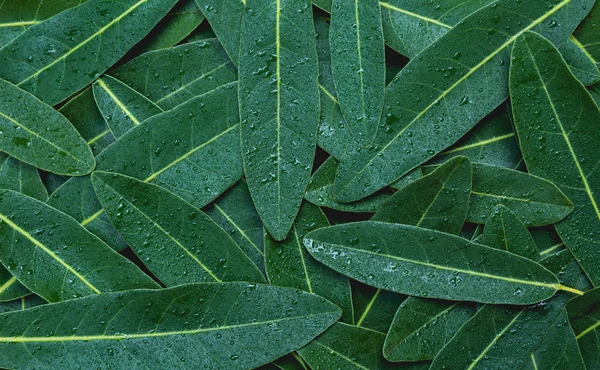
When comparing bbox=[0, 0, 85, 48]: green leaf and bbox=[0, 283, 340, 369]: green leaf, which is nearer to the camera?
bbox=[0, 283, 340, 369]: green leaf

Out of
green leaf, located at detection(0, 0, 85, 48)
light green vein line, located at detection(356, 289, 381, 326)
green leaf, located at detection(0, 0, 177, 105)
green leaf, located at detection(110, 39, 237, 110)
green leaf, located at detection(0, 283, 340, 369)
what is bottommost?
light green vein line, located at detection(356, 289, 381, 326)

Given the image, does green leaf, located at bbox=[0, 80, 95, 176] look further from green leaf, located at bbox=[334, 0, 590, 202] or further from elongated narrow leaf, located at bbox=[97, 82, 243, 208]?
green leaf, located at bbox=[334, 0, 590, 202]

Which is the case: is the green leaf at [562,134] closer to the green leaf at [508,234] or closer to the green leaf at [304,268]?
the green leaf at [508,234]

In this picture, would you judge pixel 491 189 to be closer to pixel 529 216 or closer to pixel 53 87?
pixel 529 216

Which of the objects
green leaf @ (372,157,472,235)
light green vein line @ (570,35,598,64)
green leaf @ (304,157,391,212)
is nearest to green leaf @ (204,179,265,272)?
green leaf @ (304,157,391,212)

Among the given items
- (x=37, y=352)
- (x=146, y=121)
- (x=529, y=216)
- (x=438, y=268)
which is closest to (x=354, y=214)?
(x=438, y=268)

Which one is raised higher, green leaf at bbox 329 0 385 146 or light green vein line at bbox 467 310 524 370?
green leaf at bbox 329 0 385 146
